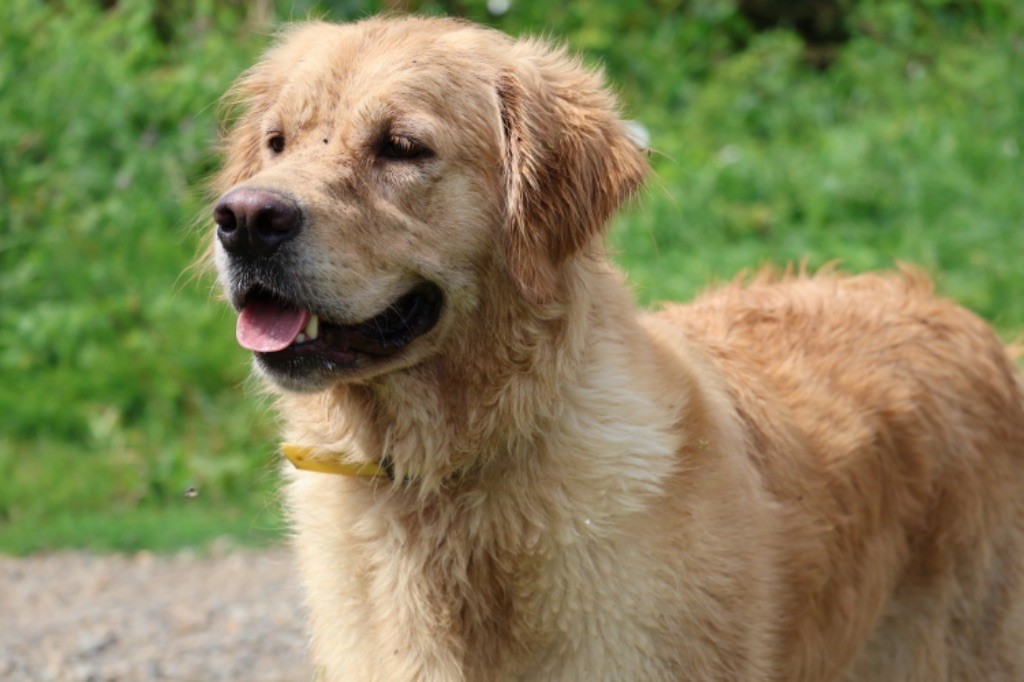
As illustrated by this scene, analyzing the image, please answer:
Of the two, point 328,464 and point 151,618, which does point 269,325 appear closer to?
point 328,464

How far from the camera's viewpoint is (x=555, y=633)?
3191mm

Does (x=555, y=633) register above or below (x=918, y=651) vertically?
above

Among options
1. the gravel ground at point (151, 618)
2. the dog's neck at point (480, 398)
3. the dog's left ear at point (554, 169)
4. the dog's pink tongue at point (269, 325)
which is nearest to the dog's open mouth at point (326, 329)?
the dog's pink tongue at point (269, 325)

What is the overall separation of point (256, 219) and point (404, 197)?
1.29ft

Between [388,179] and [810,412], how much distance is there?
57.1 inches

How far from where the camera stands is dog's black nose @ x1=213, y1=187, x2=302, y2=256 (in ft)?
10.2

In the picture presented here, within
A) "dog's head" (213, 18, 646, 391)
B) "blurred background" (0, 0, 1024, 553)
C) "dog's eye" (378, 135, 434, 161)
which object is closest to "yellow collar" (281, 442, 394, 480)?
"dog's head" (213, 18, 646, 391)

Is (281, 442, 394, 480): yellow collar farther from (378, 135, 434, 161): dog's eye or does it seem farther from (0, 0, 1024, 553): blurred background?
(0, 0, 1024, 553): blurred background

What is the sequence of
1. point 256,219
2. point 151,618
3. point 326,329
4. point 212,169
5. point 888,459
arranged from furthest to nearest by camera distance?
point 212,169 < point 151,618 < point 888,459 < point 326,329 < point 256,219

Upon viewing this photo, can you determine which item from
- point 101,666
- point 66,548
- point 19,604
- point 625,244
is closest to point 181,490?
point 66,548

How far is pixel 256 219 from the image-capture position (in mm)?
3125

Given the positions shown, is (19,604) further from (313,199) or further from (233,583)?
(313,199)

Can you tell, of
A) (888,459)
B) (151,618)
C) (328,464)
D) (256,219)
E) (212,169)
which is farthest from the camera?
(212,169)

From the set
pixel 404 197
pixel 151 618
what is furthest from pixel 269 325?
pixel 151 618
